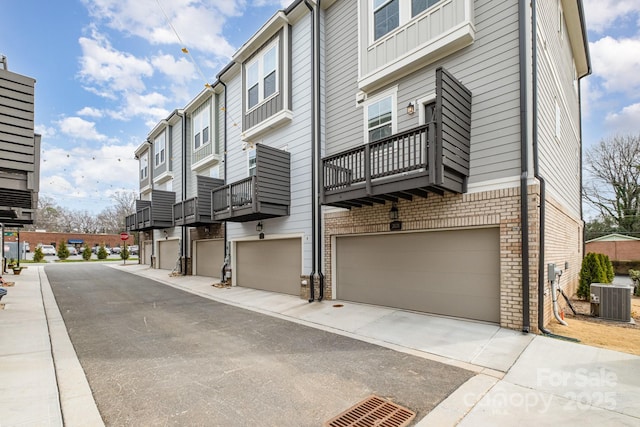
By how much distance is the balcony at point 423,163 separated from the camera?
543cm

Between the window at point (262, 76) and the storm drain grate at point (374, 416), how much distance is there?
9429mm

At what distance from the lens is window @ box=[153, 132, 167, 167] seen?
19.0m

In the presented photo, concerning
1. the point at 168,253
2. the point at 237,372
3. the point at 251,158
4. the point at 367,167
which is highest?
the point at 251,158

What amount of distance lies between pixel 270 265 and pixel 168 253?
435 inches

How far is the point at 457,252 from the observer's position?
6.37m

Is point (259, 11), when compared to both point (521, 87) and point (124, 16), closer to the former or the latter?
point (124, 16)

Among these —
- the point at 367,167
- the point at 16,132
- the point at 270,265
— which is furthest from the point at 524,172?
the point at 16,132

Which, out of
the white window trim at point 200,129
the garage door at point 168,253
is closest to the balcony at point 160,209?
the garage door at point 168,253

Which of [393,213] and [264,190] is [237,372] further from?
[264,190]

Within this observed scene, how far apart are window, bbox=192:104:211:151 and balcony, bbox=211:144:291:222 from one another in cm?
566

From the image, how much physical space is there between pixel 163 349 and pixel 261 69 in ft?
30.8

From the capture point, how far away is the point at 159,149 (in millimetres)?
19609

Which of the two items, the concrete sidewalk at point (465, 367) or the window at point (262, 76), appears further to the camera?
the window at point (262, 76)

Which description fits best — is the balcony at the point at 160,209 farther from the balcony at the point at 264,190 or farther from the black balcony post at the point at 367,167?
the black balcony post at the point at 367,167
